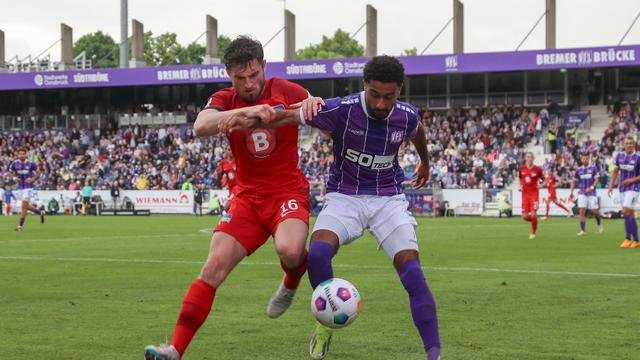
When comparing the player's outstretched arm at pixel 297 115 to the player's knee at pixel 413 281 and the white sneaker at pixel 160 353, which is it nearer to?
the player's knee at pixel 413 281

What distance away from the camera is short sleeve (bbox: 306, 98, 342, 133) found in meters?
7.58

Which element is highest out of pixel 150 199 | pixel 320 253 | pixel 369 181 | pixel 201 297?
pixel 369 181

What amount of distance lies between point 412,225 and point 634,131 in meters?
38.4

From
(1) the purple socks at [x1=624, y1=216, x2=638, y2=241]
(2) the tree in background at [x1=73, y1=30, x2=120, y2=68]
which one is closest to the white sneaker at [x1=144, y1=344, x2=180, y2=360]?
(1) the purple socks at [x1=624, y1=216, x2=638, y2=241]

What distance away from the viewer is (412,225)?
7793 millimetres

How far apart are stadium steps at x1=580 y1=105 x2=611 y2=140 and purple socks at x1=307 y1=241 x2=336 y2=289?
134ft

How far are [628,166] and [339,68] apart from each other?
110ft

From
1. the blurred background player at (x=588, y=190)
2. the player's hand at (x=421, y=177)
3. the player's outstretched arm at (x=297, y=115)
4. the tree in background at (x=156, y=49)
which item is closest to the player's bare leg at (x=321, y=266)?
the player's outstretched arm at (x=297, y=115)

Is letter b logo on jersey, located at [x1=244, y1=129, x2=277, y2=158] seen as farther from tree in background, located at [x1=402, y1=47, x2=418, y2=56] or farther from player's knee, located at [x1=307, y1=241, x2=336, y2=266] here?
tree in background, located at [x1=402, y1=47, x2=418, y2=56]

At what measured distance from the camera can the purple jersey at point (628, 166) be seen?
21.4m

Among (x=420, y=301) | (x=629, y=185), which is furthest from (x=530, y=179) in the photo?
(x=420, y=301)

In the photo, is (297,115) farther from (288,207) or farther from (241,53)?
(288,207)

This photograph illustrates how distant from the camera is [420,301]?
7.15 metres

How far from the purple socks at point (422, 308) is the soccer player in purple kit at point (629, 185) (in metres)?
14.7
